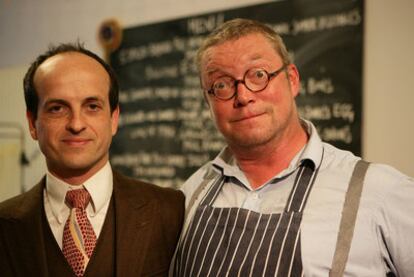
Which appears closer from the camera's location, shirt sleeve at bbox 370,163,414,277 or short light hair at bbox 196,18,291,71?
shirt sleeve at bbox 370,163,414,277

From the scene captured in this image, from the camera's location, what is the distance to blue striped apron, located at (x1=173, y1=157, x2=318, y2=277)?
1.22 meters

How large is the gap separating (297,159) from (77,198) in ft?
2.13

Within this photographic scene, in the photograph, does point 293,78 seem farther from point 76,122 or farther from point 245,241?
point 76,122

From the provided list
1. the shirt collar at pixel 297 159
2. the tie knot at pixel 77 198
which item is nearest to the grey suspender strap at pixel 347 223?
the shirt collar at pixel 297 159

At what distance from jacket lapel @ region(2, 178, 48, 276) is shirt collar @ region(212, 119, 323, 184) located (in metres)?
0.57

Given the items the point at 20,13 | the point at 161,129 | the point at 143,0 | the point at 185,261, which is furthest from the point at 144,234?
the point at 20,13

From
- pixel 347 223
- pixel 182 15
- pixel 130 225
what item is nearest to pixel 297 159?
pixel 347 223

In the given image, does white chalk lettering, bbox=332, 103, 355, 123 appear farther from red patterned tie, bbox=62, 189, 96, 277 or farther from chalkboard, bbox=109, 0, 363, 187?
red patterned tie, bbox=62, 189, 96, 277

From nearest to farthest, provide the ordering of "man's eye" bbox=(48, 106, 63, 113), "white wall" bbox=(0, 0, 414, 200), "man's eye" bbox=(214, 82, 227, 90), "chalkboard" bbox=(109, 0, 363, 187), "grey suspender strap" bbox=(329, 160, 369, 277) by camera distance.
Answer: "grey suspender strap" bbox=(329, 160, 369, 277), "man's eye" bbox=(48, 106, 63, 113), "man's eye" bbox=(214, 82, 227, 90), "white wall" bbox=(0, 0, 414, 200), "chalkboard" bbox=(109, 0, 363, 187)

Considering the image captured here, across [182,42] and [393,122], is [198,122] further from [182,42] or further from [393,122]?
[393,122]

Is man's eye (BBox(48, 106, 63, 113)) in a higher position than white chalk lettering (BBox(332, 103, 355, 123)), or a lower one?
higher

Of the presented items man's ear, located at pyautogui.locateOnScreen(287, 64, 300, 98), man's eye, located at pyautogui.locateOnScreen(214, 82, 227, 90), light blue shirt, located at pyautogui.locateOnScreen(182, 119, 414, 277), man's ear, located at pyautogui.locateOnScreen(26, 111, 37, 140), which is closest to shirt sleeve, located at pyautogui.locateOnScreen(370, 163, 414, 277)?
light blue shirt, located at pyautogui.locateOnScreen(182, 119, 414, 277)

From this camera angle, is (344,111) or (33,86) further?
(344,111)

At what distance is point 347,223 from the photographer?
3.99 feet
